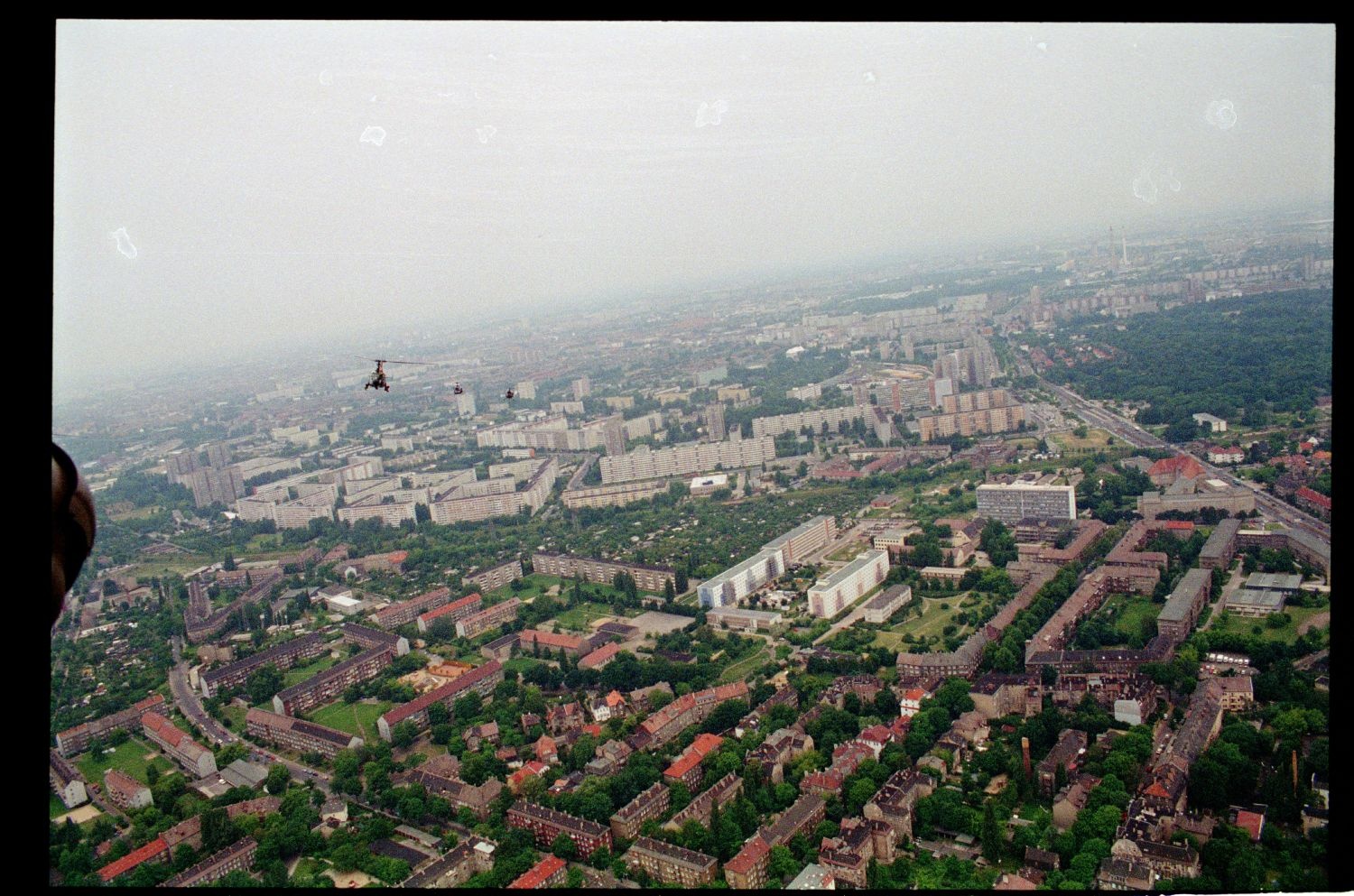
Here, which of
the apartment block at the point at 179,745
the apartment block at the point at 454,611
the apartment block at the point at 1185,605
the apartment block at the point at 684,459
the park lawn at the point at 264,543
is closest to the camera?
the apartment block at the point at 179,745

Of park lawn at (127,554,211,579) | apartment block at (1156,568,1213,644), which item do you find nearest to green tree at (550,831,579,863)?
apartment block at (1156,568,1213,644)

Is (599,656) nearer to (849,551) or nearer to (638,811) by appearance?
(638,811)

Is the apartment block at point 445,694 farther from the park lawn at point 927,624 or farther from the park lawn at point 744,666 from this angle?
the park lawn at point 927,624

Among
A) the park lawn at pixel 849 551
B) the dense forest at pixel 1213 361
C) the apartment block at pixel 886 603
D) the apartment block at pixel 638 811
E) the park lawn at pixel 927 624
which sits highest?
the dense forest at pixel 1213 361

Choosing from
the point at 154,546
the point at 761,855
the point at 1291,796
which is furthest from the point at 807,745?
the point at 154,546

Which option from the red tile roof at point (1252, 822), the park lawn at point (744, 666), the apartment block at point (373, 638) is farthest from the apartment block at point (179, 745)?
the red tile roof at point (1252, 822)

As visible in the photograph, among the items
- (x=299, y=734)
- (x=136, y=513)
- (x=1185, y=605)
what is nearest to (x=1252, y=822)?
(x=1185, y=605)
